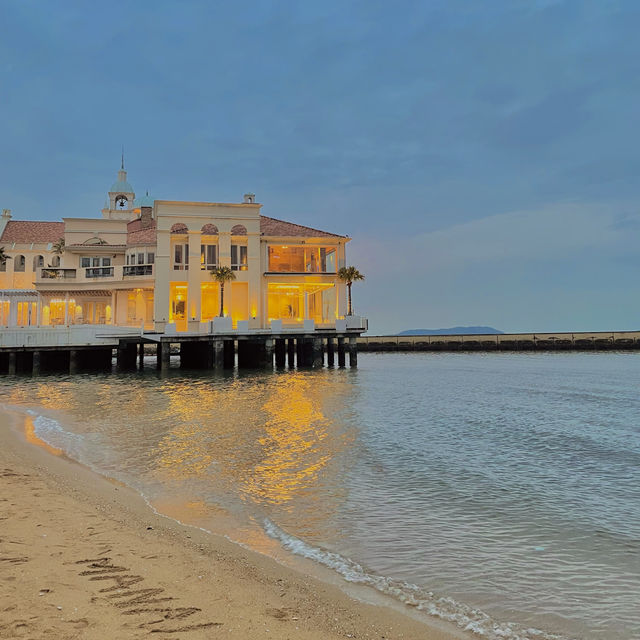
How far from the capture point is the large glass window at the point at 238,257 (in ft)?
132

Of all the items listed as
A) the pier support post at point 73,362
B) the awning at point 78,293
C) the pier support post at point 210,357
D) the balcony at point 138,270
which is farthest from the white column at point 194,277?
the pier support post at point 73,362

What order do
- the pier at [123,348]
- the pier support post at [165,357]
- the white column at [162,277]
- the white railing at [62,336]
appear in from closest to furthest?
the white railing at [62,336], the pier at [123,348], the pier support post at [165,357], the white column at [162,277]

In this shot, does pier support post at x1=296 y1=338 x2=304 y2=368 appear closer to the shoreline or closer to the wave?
the shoreline

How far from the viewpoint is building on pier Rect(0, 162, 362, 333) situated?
39188mm

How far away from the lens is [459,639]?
360 centimetres

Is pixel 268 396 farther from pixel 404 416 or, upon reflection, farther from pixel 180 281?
pixel 180 281

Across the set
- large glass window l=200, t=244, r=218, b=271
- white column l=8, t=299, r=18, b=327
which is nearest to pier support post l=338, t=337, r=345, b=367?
large glass window l=200, t=244, r=218, b=271

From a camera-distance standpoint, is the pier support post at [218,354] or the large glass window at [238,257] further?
the large glass window at [238,257]

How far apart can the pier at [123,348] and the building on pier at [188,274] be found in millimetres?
1839

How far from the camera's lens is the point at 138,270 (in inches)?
1631

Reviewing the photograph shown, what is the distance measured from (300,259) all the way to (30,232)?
30.4m

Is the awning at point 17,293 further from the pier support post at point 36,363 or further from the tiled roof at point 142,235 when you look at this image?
the pier support post at point 36,363

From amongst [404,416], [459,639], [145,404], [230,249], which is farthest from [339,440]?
[230,249]

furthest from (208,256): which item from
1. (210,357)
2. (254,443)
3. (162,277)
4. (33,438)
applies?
(254,443)
